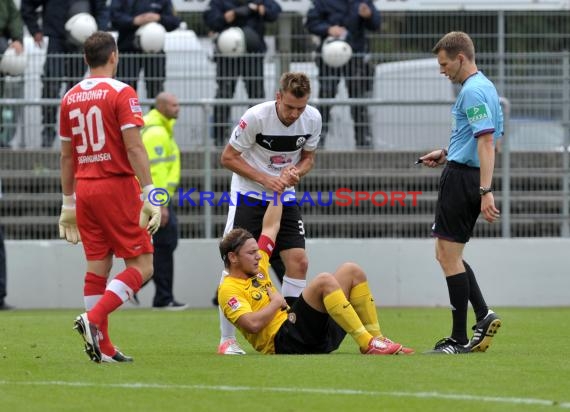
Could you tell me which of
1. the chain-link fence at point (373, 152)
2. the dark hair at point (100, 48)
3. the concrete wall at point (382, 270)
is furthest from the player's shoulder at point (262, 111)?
the chain-link fence at point (373, 152)

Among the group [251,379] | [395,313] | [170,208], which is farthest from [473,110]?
[170,208]

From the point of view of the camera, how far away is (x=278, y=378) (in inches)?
299

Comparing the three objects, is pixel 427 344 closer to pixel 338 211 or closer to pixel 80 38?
pixel 338 211

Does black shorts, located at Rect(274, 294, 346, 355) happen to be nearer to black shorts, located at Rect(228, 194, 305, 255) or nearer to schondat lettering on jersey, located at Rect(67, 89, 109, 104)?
black shorts, located at Rect(228, 194, 305, 255)

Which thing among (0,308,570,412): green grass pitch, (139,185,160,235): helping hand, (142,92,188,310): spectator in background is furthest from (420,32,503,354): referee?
(142,92,188,310): spectator in background

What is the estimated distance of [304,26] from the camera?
18.0 meters

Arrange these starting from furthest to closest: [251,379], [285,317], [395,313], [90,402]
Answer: [395,313] → [285,317] → [251,379] → [90,402]

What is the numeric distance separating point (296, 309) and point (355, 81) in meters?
7.96

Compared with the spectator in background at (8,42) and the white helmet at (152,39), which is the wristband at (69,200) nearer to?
the spectator in background at (8,42)

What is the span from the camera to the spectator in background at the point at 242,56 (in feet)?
53.6

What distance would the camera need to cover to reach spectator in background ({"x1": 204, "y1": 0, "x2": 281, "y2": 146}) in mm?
16328

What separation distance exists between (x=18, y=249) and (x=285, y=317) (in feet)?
24.4

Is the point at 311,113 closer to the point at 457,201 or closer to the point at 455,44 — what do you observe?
the point at 455,44

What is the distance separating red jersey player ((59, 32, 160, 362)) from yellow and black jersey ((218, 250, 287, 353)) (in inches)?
22.5
